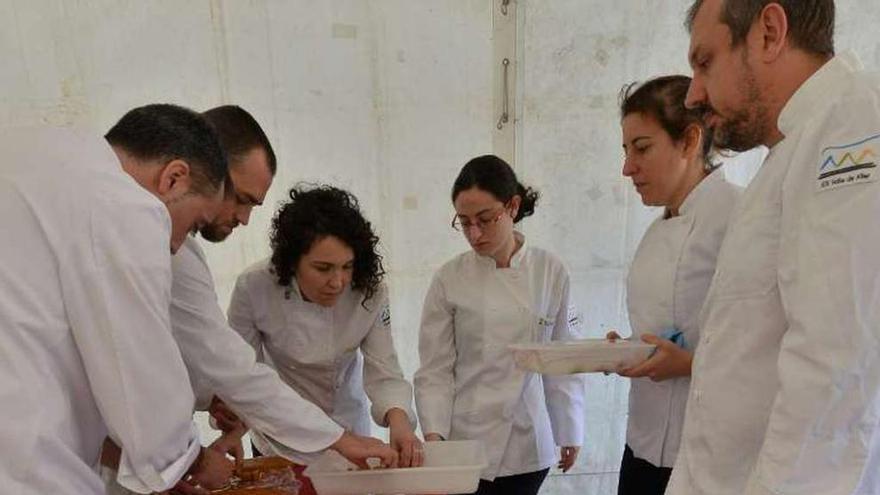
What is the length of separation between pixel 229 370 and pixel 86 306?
414mm

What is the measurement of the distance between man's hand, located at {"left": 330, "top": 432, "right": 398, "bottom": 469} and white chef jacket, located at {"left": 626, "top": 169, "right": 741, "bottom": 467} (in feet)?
1.78

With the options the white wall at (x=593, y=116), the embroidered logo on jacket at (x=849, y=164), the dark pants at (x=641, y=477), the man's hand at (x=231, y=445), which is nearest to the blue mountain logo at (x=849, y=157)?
the embroidered logo on jacket at (x=849, y=164)

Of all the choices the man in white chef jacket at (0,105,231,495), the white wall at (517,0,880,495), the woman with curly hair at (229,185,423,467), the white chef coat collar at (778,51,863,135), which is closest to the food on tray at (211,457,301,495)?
the woman with curly hair at (229,185,423,467)

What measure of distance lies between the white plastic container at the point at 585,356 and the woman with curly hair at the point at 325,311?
1.27 ft

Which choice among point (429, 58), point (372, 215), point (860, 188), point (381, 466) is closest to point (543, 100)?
point (429, 58)

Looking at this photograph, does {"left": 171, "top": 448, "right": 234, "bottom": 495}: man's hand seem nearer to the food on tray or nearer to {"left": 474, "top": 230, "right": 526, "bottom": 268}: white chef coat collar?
the food on tray

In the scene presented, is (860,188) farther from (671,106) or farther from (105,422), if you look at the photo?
(105,422)

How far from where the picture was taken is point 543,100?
209cm

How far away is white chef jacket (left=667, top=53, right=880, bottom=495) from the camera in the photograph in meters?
0.62

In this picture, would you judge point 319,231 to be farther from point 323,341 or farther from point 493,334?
point 493,334

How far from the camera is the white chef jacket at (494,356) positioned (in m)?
1.53

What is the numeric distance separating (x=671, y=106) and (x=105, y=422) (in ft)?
3.74

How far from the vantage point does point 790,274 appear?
68 cm

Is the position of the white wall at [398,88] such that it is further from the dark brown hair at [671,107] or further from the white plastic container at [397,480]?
the white plastic container at [397,480]
